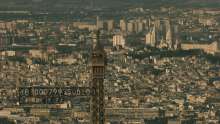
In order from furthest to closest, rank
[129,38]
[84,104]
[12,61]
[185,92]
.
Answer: [129,38], [12,61], [185,92], [84,104]

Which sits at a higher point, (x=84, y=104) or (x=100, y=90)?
(x=100, y=90)

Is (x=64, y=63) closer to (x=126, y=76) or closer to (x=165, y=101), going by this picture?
(x=126, y=76)

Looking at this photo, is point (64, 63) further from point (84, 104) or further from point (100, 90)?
point (100, 90)

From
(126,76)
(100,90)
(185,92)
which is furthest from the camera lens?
(126,76)

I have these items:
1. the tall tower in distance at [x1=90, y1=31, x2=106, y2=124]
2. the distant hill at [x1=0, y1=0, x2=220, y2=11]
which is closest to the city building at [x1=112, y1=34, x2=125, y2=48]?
the distant hill at [x1=0, y1=0, x2=220, y2=11]

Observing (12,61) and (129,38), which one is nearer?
(12,61)

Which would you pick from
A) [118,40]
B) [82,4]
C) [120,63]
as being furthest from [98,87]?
[82,4]

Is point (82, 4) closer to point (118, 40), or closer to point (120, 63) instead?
point (118, 40)

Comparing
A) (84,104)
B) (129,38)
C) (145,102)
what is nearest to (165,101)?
(145,102)
